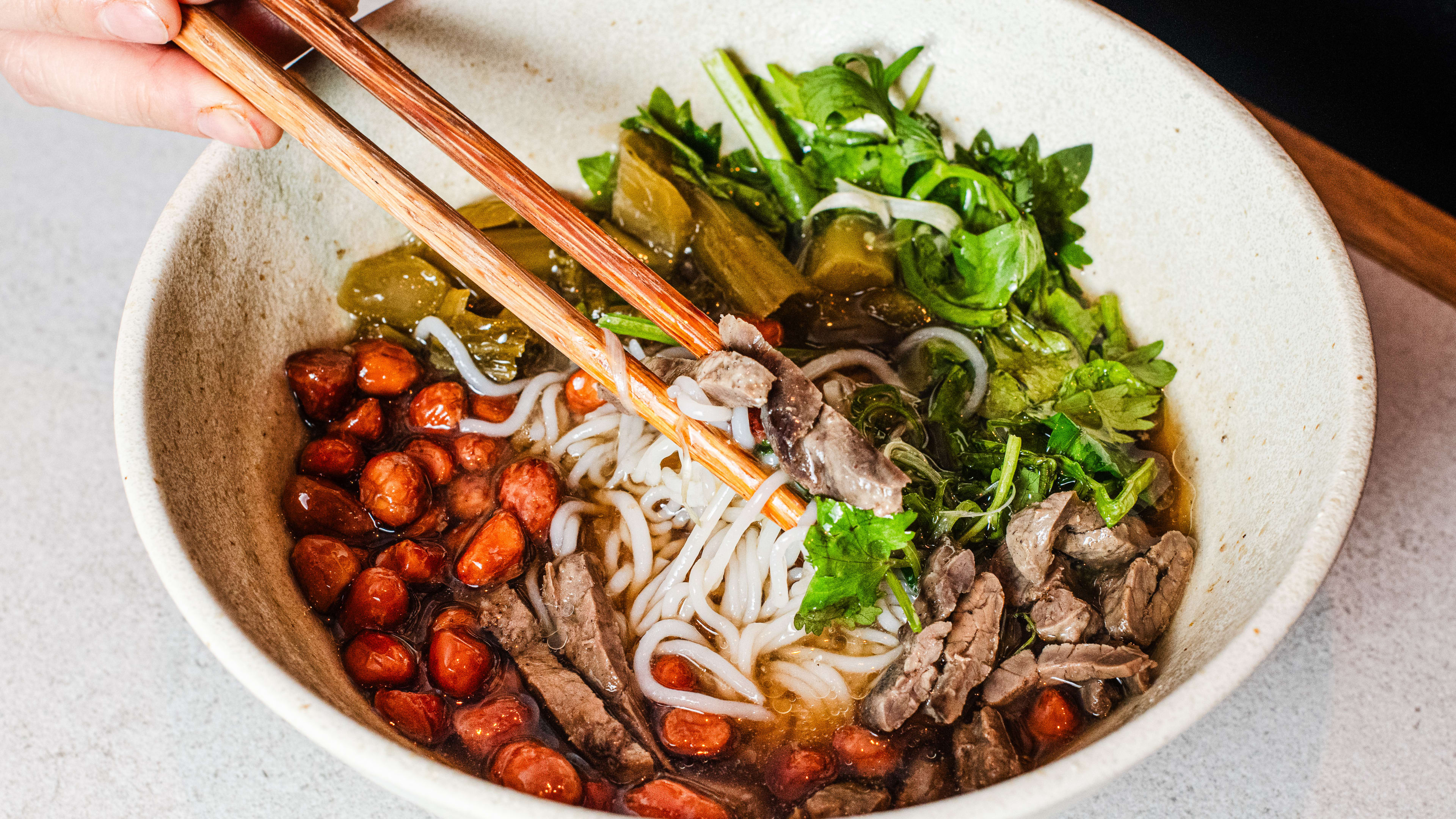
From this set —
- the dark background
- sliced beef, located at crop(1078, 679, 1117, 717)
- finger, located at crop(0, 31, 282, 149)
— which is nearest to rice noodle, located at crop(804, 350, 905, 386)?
sliced beef, located at crop(1078, 679, 1117, 717)

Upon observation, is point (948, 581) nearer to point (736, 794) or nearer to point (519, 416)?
point (736, 794)

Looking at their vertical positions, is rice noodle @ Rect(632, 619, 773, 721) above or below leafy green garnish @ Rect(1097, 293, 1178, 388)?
below

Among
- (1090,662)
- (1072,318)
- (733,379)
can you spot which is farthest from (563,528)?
(1072,318)

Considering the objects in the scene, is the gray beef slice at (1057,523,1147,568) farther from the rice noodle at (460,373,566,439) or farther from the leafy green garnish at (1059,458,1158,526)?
the rice noodle at (460,373,566,439)

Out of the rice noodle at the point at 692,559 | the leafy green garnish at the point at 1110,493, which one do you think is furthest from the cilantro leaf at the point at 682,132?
the leafy green garnish at the point at 1110,493

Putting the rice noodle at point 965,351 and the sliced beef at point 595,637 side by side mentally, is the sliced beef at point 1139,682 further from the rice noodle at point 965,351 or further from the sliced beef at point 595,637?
the sliced beef at point 595,637

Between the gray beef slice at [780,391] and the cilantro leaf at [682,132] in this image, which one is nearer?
the gray beef slice at [780,391]
